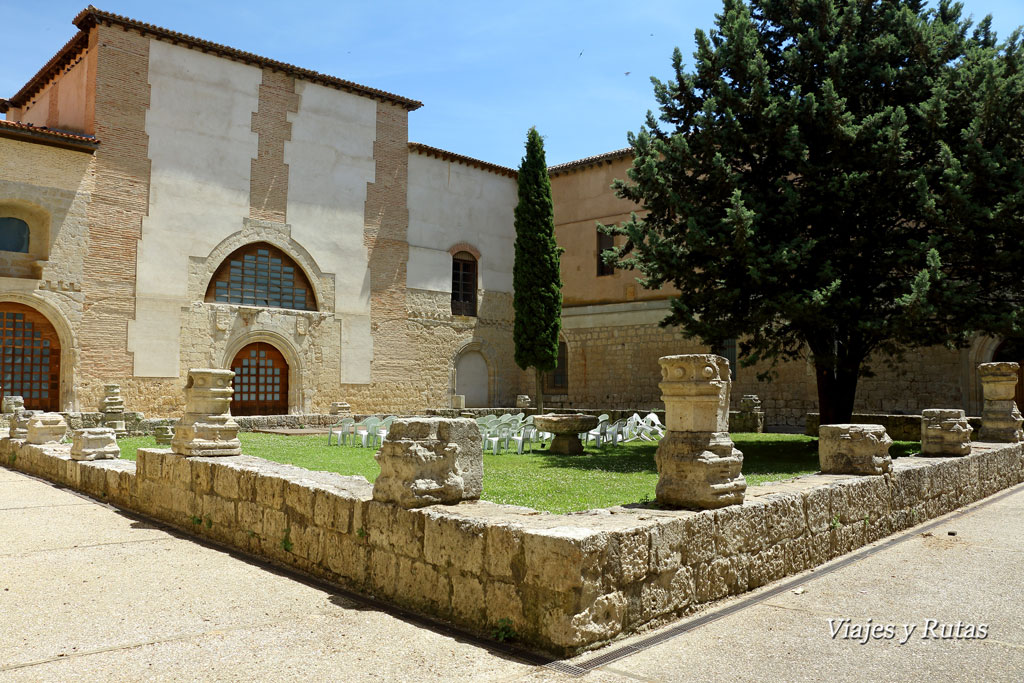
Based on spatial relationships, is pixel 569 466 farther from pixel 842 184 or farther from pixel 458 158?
pixel 458 158

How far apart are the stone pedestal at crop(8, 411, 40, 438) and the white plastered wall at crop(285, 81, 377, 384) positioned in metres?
8.83

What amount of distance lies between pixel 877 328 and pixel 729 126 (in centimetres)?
370

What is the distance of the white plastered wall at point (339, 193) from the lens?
20.4 metres

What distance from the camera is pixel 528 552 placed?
11.6ft

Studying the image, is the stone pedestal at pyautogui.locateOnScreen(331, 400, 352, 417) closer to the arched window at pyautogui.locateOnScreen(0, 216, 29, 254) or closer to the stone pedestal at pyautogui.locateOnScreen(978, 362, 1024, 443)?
the arched window at pyautogui.locateOnScreen(0, 216, 29, 254)

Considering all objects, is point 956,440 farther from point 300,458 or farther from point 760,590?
point 300,458

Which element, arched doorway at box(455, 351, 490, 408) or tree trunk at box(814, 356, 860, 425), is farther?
arched doorway at box(455, 351, 490, 408)

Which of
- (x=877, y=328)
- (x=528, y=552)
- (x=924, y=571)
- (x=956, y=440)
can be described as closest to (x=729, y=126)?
(x=877, y=328)

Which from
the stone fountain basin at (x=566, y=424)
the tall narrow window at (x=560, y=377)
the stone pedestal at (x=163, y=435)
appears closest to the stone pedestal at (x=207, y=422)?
the stone fountain basin at (x=566, y=424)

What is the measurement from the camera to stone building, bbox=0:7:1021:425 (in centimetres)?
1652

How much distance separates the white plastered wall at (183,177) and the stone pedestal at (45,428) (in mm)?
5653

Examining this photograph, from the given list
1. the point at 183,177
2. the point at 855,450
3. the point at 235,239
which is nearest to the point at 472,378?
the point at 235,239

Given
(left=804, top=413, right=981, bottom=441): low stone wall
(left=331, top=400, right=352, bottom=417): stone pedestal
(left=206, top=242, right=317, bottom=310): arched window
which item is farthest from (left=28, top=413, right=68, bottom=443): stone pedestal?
(left=804, top=413, right=981, bottom=441): low stone wall

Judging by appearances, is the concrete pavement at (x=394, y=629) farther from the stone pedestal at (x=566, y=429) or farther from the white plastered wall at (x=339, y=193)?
the white plastered wall at (x=339, y=193)
